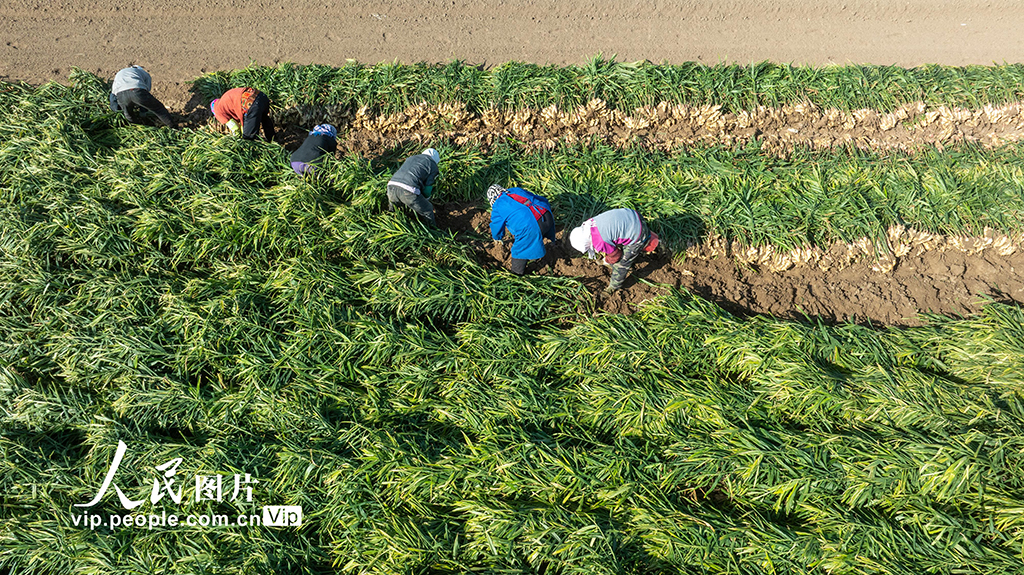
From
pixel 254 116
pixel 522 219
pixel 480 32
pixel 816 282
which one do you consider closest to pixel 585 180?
A: pixel 522 219

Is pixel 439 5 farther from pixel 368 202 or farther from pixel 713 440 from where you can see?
pixel 713 440

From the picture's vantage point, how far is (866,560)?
3.67 metres

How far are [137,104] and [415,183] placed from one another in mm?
3487

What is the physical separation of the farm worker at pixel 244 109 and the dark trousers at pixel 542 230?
3281 millimetres

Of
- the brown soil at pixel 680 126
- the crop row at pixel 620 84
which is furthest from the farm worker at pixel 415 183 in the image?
the crop row at pixel 620 84

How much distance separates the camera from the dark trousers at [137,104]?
239 inches

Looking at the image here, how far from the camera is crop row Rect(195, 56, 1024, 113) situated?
271 inches

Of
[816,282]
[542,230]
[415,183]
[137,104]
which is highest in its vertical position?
[137,104]

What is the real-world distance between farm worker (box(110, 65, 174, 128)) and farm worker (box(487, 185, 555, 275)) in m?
4.09

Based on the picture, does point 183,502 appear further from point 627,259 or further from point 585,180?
point 585,180

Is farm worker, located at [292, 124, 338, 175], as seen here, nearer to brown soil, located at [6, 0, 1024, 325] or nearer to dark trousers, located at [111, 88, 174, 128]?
brown soil, located at [6, 0, 1024, 325]

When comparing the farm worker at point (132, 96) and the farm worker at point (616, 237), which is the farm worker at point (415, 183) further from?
the farm worker at point (132, 96)

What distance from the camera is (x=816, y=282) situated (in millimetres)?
5758

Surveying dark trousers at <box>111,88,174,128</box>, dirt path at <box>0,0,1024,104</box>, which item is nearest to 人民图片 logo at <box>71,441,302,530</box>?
dark trousers at <box>111,88,174,128</box>
